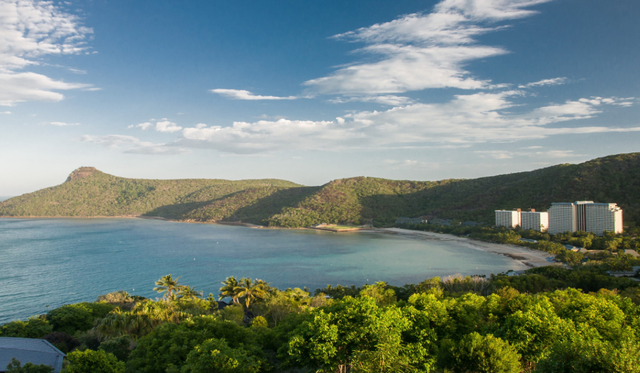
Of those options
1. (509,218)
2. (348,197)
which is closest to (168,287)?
(509,218)

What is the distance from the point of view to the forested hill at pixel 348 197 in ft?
250

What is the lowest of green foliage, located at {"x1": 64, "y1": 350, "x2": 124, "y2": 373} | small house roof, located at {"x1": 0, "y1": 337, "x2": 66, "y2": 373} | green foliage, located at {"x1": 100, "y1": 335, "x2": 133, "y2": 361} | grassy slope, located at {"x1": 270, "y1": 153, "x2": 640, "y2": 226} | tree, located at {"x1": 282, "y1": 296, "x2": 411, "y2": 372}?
green foliage, located at {"x1": 100, "y1": 335, "x2": 133, "y2": 361}

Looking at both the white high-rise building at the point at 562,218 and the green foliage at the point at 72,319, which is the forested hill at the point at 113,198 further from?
the green foliage at the point at 72,319

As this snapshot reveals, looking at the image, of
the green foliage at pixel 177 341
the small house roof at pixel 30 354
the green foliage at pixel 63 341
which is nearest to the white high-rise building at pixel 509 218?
the green foliage at pixel 177 341

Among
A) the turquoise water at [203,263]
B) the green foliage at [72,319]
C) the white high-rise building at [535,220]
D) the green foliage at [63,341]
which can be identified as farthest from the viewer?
the white high-rise building at [535,220]

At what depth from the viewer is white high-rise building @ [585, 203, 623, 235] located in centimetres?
6025

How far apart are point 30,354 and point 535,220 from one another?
78.0 meters

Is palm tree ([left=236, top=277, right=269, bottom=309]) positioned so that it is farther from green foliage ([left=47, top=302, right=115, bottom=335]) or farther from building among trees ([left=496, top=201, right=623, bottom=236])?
building among trees ([left=496, top=201, right=623, bottom=236])

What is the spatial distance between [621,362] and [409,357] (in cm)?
531

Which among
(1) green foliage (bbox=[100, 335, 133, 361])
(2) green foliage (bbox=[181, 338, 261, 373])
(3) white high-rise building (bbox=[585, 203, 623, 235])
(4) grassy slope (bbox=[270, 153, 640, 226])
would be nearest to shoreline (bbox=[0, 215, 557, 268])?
(4) grassy slope (bbox=[270, 153, 640, 226])

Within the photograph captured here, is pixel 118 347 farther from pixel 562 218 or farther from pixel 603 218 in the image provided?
pixel 562 218

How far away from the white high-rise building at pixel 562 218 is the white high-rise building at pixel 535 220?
0.84 metres

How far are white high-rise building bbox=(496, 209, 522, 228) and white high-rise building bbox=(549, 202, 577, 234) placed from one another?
6.13 metres

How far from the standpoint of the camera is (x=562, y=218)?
67.0 metres
